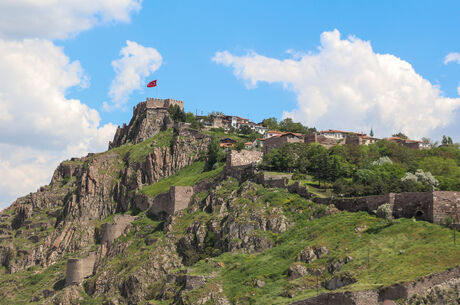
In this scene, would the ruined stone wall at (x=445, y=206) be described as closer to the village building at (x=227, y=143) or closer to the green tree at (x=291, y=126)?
the village building at (x=227, y=143)

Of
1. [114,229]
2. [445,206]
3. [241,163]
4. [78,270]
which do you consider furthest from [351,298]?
[114,229]

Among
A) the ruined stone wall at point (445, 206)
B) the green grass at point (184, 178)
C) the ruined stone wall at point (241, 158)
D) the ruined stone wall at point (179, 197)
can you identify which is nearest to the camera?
the ruined stone wall at point (445, 206)

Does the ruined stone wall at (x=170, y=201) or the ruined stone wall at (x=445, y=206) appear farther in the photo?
the ruined stone wall at (x=170, y=201)

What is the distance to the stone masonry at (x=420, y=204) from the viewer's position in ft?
194

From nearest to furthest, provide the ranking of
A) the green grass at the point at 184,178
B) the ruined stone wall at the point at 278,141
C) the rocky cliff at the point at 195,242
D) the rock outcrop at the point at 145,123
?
1. the rocky cliff at the point at 195,242
2. the green grass at the point at 184,178
3. the ruined stone wall at the point at 278,141
4. the rock outcrop at the point at 145,123

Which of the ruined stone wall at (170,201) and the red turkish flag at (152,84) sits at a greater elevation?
the red turkish flag at (152,84)

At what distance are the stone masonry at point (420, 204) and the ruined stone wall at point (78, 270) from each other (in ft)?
164

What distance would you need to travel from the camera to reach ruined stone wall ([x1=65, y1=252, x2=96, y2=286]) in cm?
9894

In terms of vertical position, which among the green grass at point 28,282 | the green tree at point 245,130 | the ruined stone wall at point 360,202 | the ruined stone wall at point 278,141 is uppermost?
the green tree at point 245,130

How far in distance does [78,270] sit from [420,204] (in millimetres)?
60113

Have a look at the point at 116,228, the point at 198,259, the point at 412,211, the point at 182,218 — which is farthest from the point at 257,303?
the point at 116,228

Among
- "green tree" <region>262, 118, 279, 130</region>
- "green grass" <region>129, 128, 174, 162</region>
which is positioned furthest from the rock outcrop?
"green tree" <region>262, 118, 279, 130</region>

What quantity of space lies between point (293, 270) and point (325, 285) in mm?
6288

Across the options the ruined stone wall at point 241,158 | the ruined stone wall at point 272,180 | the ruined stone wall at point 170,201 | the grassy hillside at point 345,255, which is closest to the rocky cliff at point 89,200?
the ruined stone wall at point 170,201
